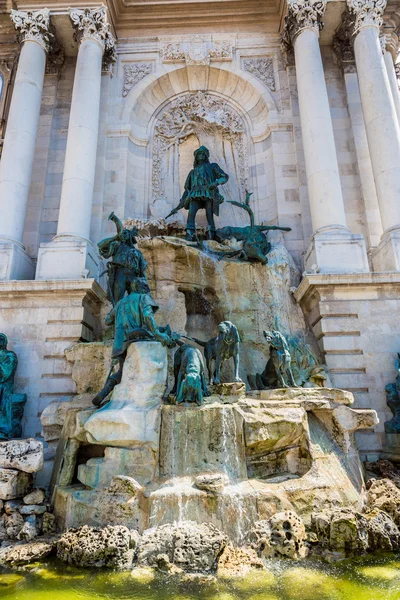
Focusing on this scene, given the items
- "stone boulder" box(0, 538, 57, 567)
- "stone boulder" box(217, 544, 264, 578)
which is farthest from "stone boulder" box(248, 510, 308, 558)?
"stone boulder" box(0, 538, 57, 567)

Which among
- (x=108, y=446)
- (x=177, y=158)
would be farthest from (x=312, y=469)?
(x=177, y=158)

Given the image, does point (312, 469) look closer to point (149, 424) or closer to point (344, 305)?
point (149, 424)

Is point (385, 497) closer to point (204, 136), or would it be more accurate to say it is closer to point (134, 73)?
point (204, 136)

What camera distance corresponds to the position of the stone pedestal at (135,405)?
586 cm

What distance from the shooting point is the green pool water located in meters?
3.79

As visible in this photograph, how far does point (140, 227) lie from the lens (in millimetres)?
12625

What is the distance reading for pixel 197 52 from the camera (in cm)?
1478

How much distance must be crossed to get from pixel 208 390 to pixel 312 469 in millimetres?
1889

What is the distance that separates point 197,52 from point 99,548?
15.1 meters

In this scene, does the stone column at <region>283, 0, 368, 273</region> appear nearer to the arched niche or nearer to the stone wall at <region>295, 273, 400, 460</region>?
the stone wall at <region>295, 273, 400, 460</region>

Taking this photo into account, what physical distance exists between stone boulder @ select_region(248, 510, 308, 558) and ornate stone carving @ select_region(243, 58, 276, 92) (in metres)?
13.6

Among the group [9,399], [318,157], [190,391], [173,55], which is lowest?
[190,391]

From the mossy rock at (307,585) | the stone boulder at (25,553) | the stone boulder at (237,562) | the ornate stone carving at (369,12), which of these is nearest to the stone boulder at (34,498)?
the stone boulder at (25,553)

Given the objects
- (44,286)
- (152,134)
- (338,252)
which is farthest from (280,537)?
(152,134)
